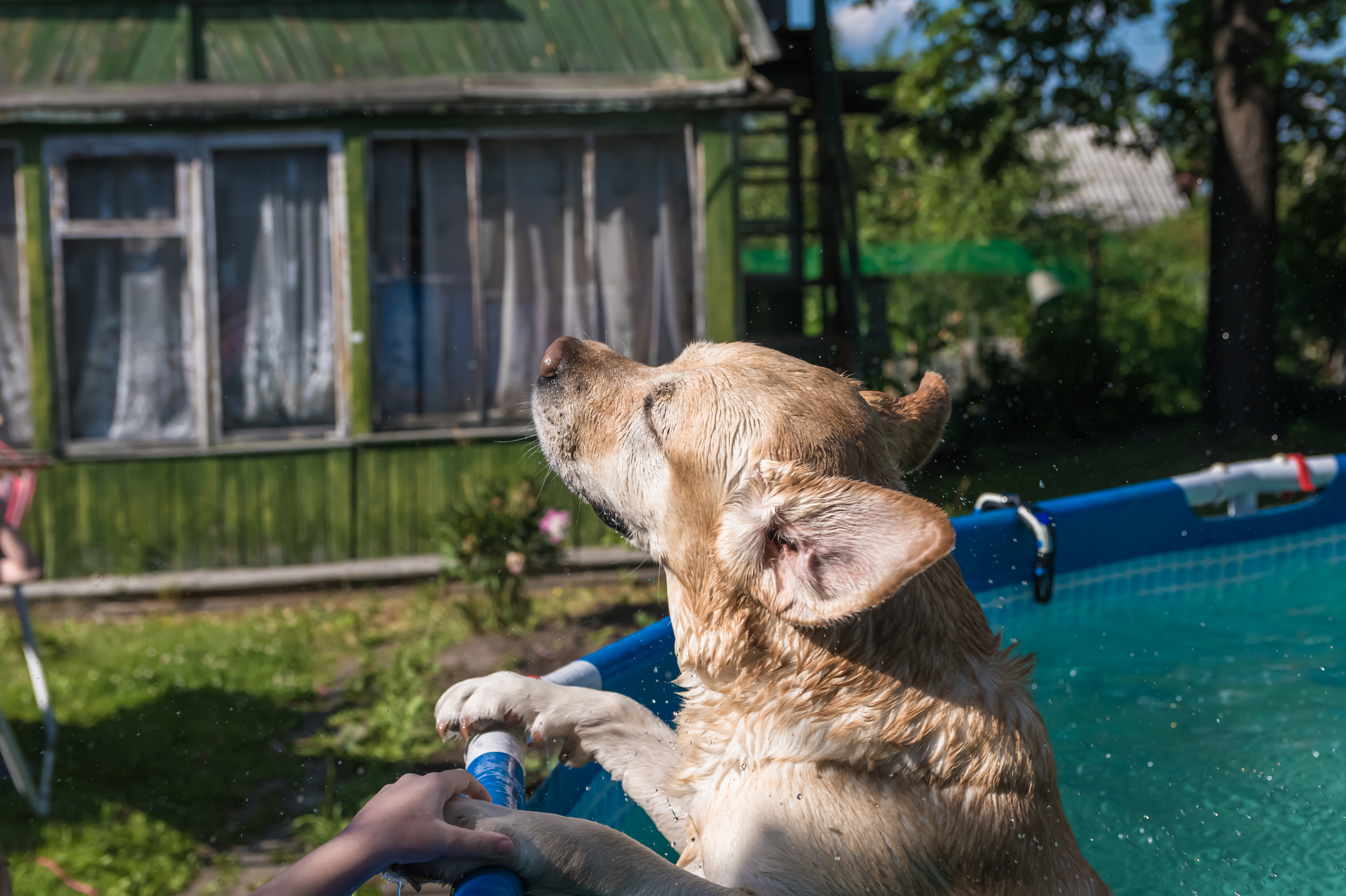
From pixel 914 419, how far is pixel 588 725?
1205 mm

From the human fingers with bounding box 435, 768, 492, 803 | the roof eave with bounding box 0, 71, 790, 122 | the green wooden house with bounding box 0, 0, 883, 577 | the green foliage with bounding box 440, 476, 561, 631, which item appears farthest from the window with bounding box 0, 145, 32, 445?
the human fingers with bounding box 435, 768, 492, 803

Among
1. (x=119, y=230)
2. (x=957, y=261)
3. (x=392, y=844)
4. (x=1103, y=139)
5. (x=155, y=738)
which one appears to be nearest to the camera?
(x=392, y=844)

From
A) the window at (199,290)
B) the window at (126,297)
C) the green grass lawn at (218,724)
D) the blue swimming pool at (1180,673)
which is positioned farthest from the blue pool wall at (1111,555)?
the window at (126,297)

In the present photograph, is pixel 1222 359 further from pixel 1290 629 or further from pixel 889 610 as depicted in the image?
pixel 889 610

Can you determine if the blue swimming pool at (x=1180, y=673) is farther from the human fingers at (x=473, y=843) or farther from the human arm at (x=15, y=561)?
the human arm at (x=15, y=561)

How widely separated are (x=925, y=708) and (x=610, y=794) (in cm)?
149

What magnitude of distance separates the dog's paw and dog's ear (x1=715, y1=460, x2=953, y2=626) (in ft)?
2.55

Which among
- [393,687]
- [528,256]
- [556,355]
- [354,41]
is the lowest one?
[393,687]

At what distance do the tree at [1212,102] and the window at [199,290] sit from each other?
6.89 m

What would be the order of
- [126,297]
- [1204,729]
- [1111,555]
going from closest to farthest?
[1204,729], [1111,555], [126,297]

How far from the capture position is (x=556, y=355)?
276cm

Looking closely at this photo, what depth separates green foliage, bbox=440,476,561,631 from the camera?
6.65 metres

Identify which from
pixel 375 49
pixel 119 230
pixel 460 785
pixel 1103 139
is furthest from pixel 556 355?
pixel 1103 139

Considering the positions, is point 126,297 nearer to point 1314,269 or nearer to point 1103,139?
point 1103,139
